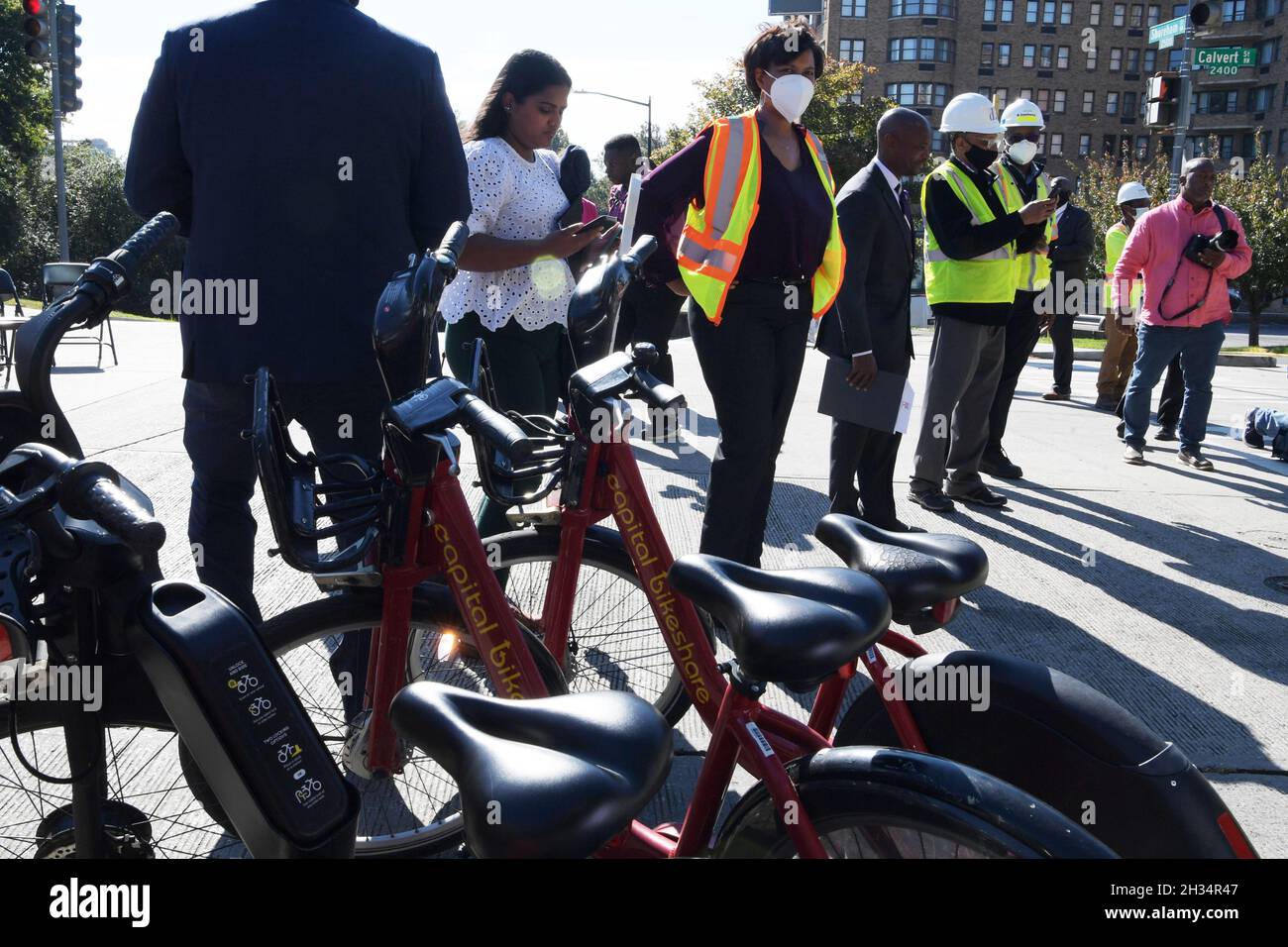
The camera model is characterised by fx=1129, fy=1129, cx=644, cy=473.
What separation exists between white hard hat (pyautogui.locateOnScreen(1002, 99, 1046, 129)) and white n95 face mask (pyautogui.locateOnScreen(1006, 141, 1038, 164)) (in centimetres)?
22

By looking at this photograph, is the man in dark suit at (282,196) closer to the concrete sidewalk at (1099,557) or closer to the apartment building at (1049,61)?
the concrete sidewalk at (1099,557)

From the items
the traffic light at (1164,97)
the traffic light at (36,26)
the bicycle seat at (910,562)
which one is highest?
the traffic light at (36,26)

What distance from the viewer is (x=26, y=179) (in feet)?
159

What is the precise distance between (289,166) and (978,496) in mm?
4937

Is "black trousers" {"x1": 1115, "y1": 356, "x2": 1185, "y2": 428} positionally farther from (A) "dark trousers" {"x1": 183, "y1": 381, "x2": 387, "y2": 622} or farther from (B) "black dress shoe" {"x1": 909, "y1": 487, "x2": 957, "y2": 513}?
(A) "dark trousers" {"x1": 183, "y1": 381, "x2": 387, "y2": 622}

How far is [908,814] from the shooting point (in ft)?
5.49

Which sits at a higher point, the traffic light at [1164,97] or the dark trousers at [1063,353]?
the traffic light at [1164,97]

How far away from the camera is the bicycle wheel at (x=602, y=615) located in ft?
10.1

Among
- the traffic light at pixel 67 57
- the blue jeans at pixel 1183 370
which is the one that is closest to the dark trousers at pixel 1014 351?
the blue jeans at pixel 1183 370

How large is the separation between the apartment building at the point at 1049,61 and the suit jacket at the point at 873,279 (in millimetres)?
71470

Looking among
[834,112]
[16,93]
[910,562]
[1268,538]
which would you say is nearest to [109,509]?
[910,562]

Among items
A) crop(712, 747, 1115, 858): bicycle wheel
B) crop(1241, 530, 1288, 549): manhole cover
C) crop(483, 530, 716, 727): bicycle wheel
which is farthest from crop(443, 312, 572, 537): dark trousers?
crop(1241, 530, 1288, 549): manhole cover
